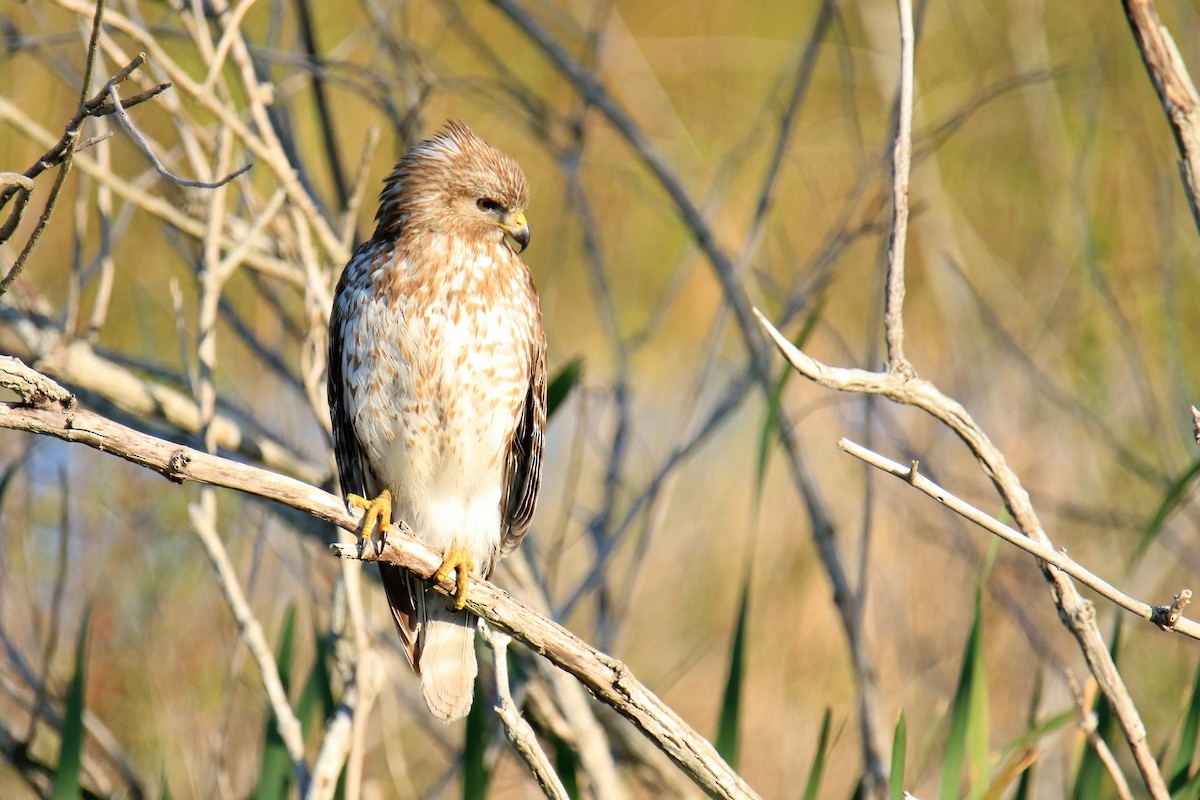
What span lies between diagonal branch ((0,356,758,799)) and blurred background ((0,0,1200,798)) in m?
0.56

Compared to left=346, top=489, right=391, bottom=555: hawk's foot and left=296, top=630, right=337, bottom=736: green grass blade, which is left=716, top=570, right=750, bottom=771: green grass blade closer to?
left=346, top=489, right=391, bottom=555: hawk's foot

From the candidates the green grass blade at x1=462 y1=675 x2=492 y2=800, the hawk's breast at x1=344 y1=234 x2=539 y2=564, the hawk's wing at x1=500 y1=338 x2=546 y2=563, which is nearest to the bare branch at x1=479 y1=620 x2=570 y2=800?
the green grass blade at x1=462 y1=675 x2=492 y2=800

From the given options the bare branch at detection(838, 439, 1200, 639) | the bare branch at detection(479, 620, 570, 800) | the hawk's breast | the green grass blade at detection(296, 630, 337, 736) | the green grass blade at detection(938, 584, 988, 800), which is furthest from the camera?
the hawk's breast

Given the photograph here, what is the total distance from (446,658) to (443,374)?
0.80 meters

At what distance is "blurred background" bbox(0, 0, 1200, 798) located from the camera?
11.9 ft

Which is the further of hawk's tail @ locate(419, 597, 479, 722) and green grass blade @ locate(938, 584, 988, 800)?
hawk's tail @ locate(419, 597, 479, 722)

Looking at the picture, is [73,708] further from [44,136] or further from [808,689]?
[808,689]

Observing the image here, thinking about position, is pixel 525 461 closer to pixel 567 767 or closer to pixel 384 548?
pixel 567 767

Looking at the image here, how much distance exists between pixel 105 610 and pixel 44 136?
10.6ft

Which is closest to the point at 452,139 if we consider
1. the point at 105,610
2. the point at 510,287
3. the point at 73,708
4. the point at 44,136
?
the point at 510,287

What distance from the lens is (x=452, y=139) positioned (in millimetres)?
3506

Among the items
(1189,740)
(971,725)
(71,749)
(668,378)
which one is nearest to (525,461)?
(71,749)


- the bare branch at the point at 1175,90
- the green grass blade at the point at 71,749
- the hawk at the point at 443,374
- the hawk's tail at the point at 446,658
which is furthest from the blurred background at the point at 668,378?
the bare branch at the point at 1175,90

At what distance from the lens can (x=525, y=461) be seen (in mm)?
3656
